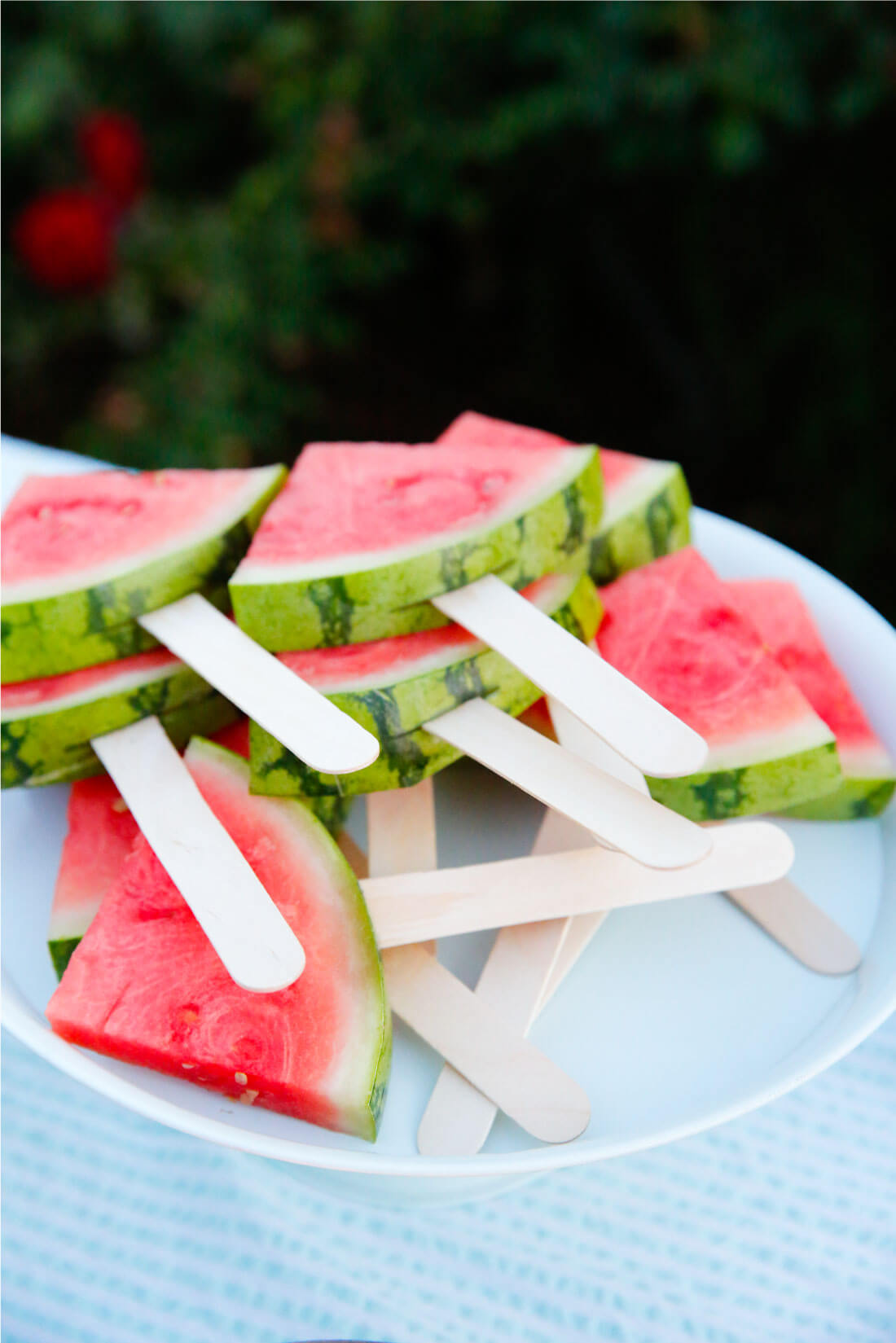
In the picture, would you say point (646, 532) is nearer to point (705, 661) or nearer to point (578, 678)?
point (705, 661)

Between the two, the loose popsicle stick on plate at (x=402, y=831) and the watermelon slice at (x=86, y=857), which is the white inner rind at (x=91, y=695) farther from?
the loose popsicle stick on plate at (x=402, y=831)

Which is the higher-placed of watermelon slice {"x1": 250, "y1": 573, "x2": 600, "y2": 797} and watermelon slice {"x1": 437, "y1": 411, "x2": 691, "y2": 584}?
watermelon slice {"x1": 437, "y1": 411, "x2": 691, "y2": 584}

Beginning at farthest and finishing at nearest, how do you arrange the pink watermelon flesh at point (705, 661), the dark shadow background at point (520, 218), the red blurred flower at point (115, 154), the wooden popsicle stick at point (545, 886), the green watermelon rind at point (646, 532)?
the red blurred flower at point (115, 154) → the dark shadow background at point (520, 218) → the green watermelon rind at point (646, 532) → the pink watermelon flesh at point (705, 661) → the wooden popsicle stick at point (545, 886)

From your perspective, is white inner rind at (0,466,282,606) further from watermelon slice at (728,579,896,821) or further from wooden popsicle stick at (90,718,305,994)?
watermelon slice at (728,579,896,821)

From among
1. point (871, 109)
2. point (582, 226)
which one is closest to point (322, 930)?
point (871, 109)

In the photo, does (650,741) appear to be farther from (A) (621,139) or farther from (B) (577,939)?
(A) (621,139)

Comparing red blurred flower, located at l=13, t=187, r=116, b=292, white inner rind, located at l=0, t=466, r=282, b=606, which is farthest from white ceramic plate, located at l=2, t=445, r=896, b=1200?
red blurred flower, located at l=13, t=187, r=116, b=292

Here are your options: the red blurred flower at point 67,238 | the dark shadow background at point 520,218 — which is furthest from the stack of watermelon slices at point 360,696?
the red blurred flower at point 67,238
